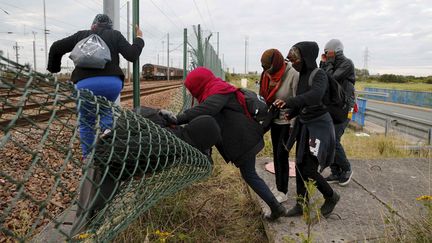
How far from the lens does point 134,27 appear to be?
3.63 meters

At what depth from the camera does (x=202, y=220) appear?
318 centimetres

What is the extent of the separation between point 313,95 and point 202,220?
4.84 ft

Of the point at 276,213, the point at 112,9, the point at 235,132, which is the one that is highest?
the point at 112,9

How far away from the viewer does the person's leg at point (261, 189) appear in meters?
3.04

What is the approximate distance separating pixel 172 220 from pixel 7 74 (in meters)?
2.15

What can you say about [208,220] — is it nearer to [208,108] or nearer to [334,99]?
[208,108]

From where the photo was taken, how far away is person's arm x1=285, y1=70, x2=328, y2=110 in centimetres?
298

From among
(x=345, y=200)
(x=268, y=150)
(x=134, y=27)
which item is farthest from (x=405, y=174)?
(x=134, y=27)

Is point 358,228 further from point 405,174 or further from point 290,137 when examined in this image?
point 405,174

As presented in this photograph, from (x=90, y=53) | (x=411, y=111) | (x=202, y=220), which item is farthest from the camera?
(x=411, y=111)

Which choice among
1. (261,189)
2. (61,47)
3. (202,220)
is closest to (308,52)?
(261,189)

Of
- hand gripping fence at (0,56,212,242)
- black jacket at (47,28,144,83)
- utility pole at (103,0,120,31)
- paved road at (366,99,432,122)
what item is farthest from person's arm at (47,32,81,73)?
paved road at (366,99,432,122)

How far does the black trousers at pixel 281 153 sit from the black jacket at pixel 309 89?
337mm

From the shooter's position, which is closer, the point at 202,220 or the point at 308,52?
the point at 308,52
